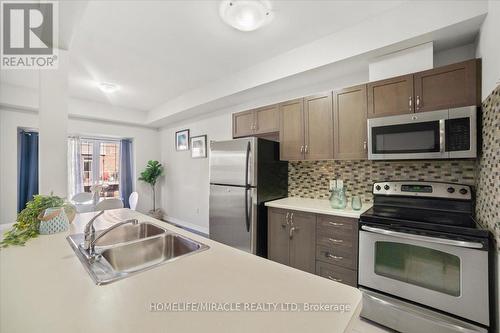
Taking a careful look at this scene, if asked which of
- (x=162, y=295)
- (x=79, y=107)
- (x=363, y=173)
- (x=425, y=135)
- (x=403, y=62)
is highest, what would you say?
(x=79, y=107)

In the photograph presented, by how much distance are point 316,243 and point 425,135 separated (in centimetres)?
135

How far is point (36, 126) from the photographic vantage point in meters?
4.11

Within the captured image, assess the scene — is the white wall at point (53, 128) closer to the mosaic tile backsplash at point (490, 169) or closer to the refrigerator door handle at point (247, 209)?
the refrigerator door handle at point (247, 209)

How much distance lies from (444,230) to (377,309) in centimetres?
82

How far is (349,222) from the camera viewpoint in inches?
79.4

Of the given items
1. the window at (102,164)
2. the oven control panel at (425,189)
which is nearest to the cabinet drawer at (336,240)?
the oven control panel at (425,189)

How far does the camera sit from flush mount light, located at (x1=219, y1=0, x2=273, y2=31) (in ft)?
5.67

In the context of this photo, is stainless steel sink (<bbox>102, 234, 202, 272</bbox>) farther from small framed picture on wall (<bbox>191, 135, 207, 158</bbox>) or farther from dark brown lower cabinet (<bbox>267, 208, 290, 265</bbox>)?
small framed picture on wall (<bbox>191, 135, 207, 158</bbox>)

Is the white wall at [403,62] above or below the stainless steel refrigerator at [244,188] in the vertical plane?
above

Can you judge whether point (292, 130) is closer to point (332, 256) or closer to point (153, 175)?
point (332, 256)

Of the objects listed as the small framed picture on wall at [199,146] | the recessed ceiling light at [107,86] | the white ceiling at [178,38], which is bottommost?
the small framed picture on wall at [199,146]

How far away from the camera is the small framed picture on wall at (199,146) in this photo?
4477 mm

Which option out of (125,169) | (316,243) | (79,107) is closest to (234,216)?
(316,243)

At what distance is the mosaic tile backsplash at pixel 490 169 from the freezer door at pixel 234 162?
1855 mm
